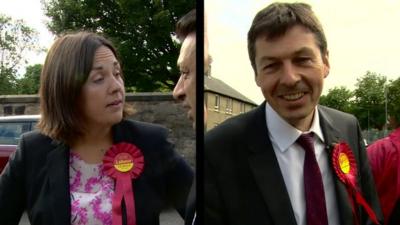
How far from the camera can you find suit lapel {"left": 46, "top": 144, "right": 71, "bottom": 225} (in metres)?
0.94

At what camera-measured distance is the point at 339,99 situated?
2.52 ft

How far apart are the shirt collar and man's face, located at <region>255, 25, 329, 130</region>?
0.06ft

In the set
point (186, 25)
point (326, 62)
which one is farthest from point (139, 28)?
point (326, 62)

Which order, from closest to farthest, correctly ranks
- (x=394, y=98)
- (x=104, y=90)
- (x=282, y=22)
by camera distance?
(x=282, y=22) < (x=394, y=98) < (x=104, y=90)

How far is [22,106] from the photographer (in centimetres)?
114

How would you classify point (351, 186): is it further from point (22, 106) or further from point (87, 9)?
point (22, 106)

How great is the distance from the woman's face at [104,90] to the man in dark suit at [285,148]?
0.87 ft

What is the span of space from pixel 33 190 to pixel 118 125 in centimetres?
21

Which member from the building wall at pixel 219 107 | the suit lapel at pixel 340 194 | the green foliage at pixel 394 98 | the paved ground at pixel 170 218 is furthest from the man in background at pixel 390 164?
the paved ground at pixel 170 218

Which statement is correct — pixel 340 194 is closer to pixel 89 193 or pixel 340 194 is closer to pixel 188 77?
pixel 188 77

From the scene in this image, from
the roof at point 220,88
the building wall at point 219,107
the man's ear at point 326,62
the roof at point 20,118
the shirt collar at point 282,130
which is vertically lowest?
the shirt collar at point 282,130

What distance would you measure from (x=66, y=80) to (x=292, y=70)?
46cm

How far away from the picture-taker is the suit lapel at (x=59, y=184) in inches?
37.0

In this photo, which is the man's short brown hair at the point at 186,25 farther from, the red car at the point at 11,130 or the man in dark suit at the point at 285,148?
the red car at the point at 11,130
